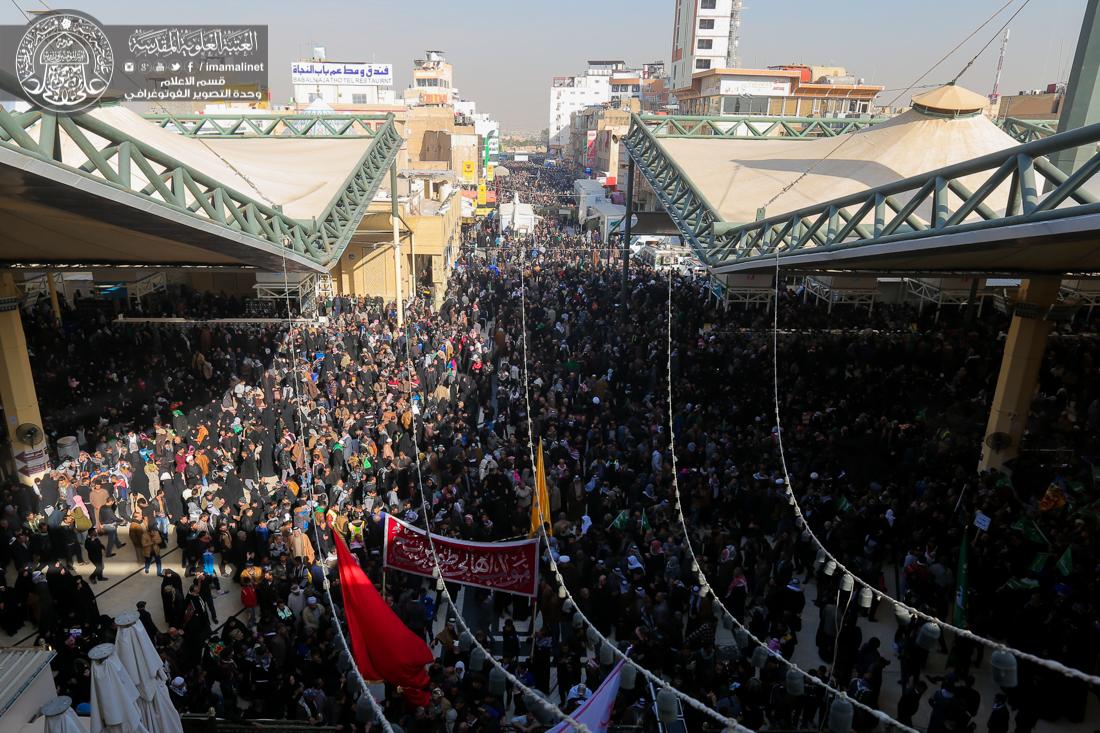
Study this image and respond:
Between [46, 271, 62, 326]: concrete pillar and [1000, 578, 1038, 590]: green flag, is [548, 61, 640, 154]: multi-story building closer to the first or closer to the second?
[46, 271, 62, 326]: concrete pillar

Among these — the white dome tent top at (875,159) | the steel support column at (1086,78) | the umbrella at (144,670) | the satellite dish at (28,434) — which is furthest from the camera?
the white dome tent top at (875,159)

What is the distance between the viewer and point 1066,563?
7789 millimetres

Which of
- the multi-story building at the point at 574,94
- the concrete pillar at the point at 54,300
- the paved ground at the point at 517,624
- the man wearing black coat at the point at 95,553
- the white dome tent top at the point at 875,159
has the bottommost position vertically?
the paved ground at the point at 517,624

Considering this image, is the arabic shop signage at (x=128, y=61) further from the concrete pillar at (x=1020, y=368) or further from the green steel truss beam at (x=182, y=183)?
the concrete pillar at (x=1020, y=368)

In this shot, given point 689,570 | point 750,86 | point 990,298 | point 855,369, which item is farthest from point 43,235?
point 750,86

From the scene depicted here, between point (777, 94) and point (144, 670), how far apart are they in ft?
191

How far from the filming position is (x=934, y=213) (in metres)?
7.07

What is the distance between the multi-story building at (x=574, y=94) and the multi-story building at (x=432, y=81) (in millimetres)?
24641

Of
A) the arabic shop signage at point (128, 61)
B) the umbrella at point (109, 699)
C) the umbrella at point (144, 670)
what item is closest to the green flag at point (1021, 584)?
the umbrella at point (144, 670)

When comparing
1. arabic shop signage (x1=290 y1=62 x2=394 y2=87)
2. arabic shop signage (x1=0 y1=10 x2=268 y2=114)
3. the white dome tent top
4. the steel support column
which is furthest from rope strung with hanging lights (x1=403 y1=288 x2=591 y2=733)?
arabic shop signage (x1=290 y1=62 x2=394 y2=87)

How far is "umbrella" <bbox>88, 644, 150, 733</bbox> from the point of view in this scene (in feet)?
16.5

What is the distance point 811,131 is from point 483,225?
28151mm

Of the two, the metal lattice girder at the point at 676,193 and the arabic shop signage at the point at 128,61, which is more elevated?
the arabic shop signage at the point at 128,61

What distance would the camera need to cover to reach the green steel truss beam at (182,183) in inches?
237
